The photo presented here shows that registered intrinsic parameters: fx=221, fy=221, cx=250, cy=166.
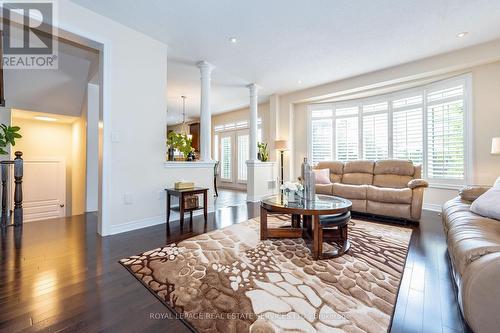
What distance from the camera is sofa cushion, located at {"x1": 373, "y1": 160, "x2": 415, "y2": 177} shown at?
13.6 ft

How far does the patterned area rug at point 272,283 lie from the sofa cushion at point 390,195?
116 centimetres

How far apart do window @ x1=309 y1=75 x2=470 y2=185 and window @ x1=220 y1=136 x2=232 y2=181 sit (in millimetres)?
3328

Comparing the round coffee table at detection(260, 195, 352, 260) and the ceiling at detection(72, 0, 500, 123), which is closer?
the round coffee table at detection(260, 195, 352, 260)

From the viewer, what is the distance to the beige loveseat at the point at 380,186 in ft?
11.7

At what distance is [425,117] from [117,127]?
18.3 ft

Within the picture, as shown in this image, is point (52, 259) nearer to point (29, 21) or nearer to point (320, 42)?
point (29, 21)

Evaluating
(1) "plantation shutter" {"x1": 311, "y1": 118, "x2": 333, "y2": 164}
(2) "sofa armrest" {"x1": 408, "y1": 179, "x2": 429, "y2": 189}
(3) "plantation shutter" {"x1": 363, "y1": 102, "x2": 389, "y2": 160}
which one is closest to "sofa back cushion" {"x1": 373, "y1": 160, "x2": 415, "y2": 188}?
(2) "sofa armrest" {"x1": 408, "y1": 179, "x2": 429, "y2": 189}

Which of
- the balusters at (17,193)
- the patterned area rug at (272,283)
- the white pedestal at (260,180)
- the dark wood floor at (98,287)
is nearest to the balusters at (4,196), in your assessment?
the balusters at (17,193)

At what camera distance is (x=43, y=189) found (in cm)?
548

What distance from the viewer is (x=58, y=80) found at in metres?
4.24

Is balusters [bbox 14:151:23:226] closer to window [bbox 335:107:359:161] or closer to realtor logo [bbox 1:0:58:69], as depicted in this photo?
realtor logo [bbox 1:0:58:69]

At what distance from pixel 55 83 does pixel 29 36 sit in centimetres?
113

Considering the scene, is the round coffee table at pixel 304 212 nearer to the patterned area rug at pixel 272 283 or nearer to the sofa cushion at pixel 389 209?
the patterned area rug at pixel 272 283

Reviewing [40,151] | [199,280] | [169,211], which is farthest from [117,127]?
[40,151]
